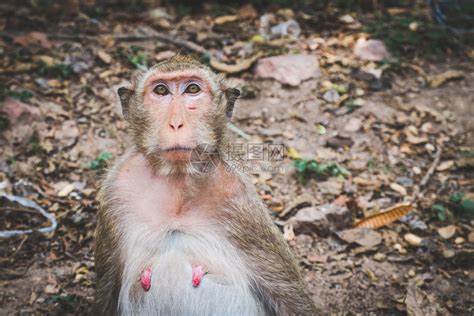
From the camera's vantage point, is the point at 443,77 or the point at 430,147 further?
the point at 443,77

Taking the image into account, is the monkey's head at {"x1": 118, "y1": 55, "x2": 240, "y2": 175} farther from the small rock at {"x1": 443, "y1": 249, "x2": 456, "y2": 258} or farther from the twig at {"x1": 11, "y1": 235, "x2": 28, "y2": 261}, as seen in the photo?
the small rock at {"x1": 443, "y1": 249, "x2": 456, "y2": 258}

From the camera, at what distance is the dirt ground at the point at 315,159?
392cm

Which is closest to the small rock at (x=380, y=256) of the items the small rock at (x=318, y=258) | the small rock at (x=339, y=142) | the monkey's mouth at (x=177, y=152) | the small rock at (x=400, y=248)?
the small rock at (x=400, y=248)

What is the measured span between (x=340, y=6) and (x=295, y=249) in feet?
14.0

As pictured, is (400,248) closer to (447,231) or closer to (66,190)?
(447,231)

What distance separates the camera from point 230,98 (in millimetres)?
3242

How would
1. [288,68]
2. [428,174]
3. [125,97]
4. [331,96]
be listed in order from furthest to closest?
[288,68], [331,96], [428,174], [125,97]

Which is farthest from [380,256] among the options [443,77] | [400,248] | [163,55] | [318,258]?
[163,55]

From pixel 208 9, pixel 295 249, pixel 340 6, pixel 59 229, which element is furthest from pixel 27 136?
pixel 340 6

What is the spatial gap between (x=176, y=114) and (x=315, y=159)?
257 centimetres

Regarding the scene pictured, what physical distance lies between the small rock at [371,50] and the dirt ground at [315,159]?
0.53 ft

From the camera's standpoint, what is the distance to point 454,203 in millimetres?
4566

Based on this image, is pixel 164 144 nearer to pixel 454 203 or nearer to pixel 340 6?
pixel 454 203

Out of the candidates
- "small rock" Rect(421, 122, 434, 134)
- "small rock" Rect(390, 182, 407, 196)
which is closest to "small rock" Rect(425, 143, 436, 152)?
"small rock" Rect(421, 122, 434, 134)
